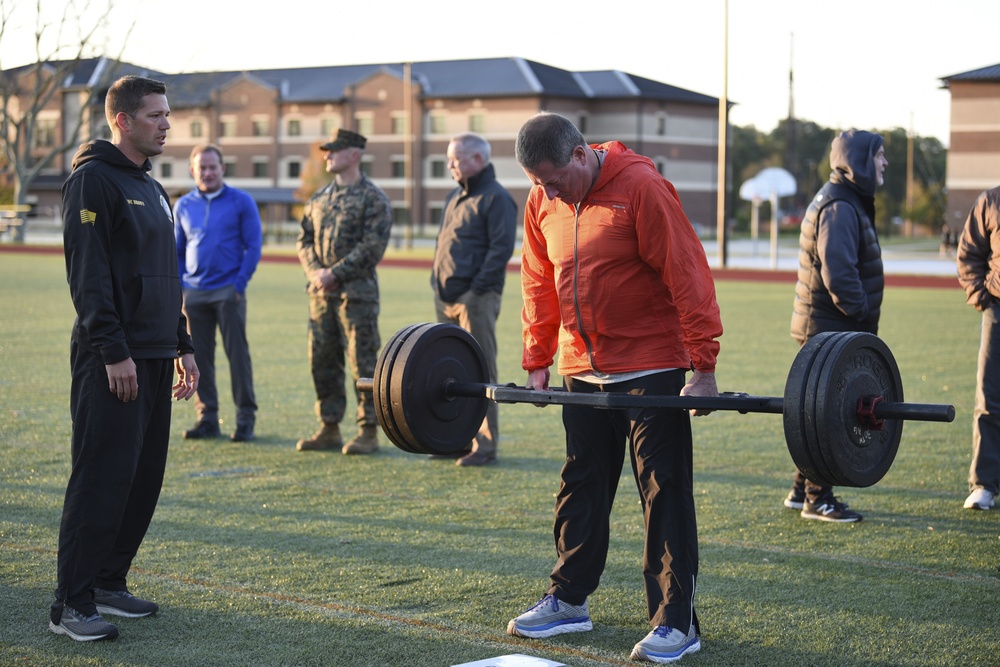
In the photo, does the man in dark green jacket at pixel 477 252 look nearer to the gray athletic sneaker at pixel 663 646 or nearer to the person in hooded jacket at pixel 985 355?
the person in hooded jacket at pixel 985 355

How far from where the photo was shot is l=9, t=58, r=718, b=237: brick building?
78.5 m

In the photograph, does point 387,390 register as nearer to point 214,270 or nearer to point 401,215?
point 214,270

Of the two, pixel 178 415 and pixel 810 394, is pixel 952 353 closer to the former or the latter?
pixel 178 415

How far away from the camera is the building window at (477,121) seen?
3115 inches

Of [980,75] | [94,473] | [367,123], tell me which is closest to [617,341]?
[94,473]

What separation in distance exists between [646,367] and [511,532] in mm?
2124

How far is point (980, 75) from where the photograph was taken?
5906 cm

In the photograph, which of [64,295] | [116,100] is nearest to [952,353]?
[116,100]

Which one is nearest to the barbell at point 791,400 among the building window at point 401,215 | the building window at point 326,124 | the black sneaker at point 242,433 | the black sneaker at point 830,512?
the black sneaker at point 830,512

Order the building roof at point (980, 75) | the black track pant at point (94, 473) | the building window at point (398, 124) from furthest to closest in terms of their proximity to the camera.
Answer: the building window at point (398, 124) → the building roof at point (980, 75) → the black track pant at point (94, 473)

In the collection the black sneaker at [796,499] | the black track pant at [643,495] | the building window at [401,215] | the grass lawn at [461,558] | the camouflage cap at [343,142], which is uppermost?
the building window at [401,215]

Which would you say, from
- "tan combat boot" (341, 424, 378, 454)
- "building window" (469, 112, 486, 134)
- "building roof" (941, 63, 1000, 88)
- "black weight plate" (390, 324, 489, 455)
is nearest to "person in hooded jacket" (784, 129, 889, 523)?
"black weight plate" (390, 324, 489, 455)

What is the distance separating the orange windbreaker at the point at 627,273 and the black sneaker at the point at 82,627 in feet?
6.83

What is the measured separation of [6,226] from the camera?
58406 mm
